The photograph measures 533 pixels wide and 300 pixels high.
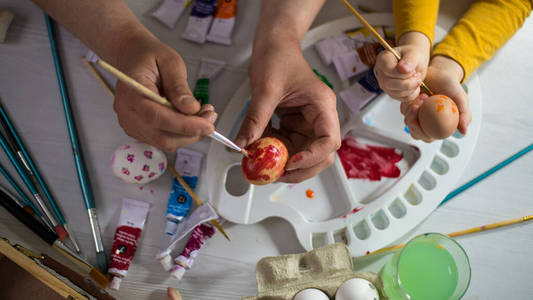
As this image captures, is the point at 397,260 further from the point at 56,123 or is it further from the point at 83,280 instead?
the point at 56,123

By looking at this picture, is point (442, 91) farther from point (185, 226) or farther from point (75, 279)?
point (75, 279)

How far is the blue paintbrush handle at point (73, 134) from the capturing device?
35.0 inches

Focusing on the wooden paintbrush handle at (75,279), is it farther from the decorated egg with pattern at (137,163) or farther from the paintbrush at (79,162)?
the decorated egg with pattern at (137,163)

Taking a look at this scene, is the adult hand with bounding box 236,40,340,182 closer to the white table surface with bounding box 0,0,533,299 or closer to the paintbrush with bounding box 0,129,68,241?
the white table surface with bounding box 0,0,533,299

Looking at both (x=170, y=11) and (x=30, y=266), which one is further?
(x=170, y=11)

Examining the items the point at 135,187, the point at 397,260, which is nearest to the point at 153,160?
the point at 135,187

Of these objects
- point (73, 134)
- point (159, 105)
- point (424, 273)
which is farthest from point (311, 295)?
point (73, 134)

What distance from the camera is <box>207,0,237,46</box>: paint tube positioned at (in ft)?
3.34

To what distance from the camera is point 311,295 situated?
0.72 m

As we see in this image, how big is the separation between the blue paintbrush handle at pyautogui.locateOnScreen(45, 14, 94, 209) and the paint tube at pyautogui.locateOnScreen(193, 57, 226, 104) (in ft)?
1.06

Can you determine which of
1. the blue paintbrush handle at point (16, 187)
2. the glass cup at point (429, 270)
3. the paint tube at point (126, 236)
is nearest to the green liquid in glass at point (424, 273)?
the glass cup at point (429, 270)

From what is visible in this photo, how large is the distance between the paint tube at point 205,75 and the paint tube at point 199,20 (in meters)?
0.07

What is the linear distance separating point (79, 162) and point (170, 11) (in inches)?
19.1

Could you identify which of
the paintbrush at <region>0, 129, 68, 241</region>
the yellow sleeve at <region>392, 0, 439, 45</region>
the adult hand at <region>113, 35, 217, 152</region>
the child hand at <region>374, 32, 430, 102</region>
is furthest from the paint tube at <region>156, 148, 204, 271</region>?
the yellow sleeve at <region>392, 0, 439, 45</region>
